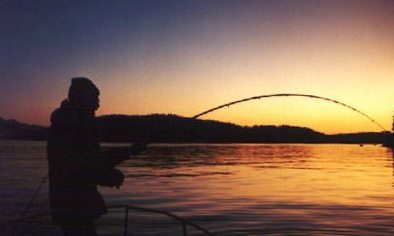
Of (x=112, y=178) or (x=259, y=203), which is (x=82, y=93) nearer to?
(x=112, y=178)

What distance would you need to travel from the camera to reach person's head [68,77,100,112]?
19.8 ft

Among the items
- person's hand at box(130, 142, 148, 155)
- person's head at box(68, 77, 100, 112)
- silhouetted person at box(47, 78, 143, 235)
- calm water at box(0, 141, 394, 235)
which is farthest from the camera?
calm water at box(0, 141, 394, 235)

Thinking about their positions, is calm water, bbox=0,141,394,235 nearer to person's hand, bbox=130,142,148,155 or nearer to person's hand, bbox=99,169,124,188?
person's hand, bbox=130,142,148,155

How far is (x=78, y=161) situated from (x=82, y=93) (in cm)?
80

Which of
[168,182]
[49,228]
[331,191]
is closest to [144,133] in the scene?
[49,228]

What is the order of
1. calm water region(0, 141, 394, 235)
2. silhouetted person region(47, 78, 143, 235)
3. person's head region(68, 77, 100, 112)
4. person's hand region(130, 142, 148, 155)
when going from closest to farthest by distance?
silhouetted person region(47, 78, 143, 235) → person's head region(68, 77, 100, 112) → person's hand region(130, 142, 148, 155) → calm water region(0, 141, 394, 235)

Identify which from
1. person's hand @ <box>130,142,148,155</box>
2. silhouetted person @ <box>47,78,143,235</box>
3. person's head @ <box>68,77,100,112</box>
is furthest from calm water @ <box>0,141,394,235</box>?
person's head @ <box>68,77,100,112</box>

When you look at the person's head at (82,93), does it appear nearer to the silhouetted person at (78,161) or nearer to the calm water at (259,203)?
the silhouetted person at (78,161)

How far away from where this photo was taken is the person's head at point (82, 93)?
602 centimetres

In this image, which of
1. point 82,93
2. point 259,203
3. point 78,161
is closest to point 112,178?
point 78,161

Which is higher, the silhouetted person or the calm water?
the silhouetted person

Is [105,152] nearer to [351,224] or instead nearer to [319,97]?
[319,97]

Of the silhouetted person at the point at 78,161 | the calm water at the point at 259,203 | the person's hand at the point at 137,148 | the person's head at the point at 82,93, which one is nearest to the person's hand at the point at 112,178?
the silhouetted person at the point at 78,161

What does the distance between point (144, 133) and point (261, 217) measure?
52.7ft
